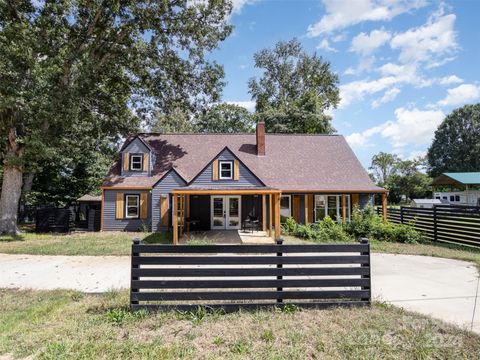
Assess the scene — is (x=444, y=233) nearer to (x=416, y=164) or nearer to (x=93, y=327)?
(x=93, y=327)

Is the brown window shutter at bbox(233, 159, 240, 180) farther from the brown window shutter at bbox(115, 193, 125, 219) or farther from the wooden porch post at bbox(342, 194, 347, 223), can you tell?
the brown window shutter at bbox(115, 193, 125, 219)

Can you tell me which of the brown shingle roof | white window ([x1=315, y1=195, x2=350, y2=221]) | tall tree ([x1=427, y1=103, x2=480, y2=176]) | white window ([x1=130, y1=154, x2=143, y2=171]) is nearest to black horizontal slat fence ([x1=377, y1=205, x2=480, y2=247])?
the brown shingle roof

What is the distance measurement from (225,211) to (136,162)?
6791 mm

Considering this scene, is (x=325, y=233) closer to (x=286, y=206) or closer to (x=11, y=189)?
(x=286, y=206)

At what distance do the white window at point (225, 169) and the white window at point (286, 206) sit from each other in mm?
4440

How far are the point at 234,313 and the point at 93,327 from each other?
209 centimetres

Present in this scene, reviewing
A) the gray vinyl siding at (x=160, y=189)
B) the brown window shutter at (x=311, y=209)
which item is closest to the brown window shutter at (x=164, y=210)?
the gray vinyl siding at (x=160, y=189)

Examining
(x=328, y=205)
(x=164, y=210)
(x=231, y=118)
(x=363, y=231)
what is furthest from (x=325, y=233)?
(x=231, y=118)

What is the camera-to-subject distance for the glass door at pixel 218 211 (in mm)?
17453

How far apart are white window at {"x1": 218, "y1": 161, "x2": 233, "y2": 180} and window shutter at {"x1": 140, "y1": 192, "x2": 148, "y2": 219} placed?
580cm

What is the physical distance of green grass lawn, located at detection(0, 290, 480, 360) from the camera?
A: 346 centimetres

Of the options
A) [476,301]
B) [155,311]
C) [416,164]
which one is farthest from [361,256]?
[416,164]

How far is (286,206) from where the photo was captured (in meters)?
17.9

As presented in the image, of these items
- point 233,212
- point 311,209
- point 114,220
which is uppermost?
point 311,209
